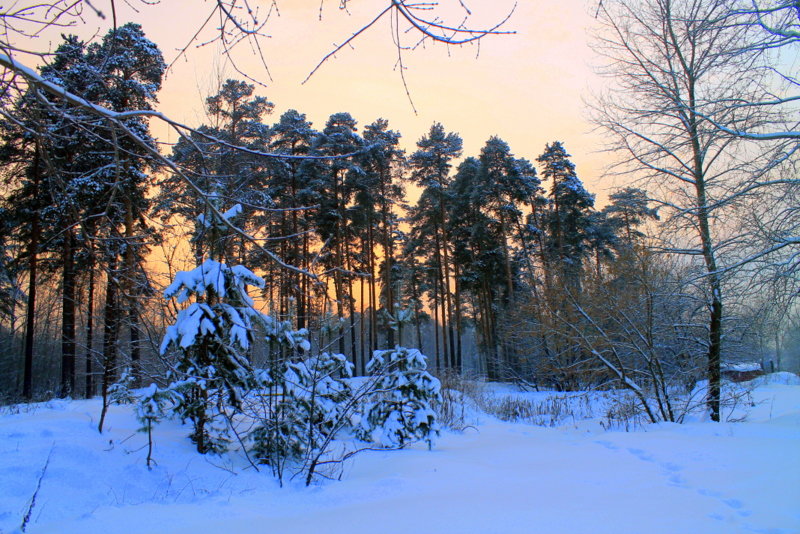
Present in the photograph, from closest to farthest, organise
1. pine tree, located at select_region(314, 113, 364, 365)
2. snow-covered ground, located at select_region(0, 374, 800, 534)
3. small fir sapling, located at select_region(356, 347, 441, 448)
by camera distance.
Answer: snow-covered ground, located at select_region(0, 374, 800, 534), small fir sapling, located at select_region(356, 347, 441, 448), pine tree, located at select_region(314, 113, 364, 365)

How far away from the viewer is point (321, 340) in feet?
14.4

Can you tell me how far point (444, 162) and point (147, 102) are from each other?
52.0 ft

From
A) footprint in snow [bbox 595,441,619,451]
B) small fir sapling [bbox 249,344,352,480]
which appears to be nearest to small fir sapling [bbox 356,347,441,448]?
small fir sapling [bbox 249,344,352,480]

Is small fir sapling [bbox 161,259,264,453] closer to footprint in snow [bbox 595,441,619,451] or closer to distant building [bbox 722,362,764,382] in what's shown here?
footprint in snow [bbox 595,441,619,451]

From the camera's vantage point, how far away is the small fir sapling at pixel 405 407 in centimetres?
572

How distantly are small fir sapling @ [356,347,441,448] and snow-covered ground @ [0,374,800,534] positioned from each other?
0.31 meters

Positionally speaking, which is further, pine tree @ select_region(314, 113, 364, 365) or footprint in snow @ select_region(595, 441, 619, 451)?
pine tree @ select_region(314, 113, 364, 365)

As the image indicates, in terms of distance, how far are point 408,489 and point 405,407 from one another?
1990 millimetres

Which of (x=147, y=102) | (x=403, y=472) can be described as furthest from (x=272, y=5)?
(x=147, y=102)

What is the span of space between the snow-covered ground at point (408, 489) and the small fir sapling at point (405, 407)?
0.31 m

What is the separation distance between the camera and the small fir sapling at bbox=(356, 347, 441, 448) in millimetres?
5723

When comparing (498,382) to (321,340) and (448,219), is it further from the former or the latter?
(321,340)

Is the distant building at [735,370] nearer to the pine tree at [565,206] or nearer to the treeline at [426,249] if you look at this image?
the treeline at [426,249]

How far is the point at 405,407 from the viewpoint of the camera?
19.3 ft
